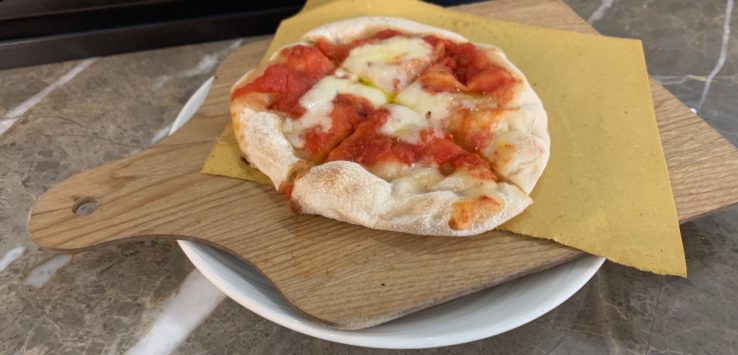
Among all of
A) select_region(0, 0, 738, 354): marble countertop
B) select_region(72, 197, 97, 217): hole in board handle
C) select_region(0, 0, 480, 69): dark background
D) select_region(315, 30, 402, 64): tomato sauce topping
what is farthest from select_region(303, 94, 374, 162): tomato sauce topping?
select_region(0, 0, 480, 69): dark background

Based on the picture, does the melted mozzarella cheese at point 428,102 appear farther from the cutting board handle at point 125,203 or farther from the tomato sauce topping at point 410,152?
the cutting board handle at point 125,203

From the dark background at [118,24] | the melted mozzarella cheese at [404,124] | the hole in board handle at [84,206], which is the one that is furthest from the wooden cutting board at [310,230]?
the dark background at [118,24]

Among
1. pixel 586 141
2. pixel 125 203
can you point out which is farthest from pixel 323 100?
pixel 586 141

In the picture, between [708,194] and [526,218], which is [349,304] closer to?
[526,218]

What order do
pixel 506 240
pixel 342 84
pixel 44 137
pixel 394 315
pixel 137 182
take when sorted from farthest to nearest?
pixel 44 137, pixel 342 84, pixel 137 182, pixel 506 240, pixel 394 315

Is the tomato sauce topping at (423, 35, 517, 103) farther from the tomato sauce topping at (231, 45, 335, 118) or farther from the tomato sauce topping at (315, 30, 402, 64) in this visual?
the tomato sauce topping at (231, 45, 335, 118)

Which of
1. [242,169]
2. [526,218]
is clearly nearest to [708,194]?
[526,218]

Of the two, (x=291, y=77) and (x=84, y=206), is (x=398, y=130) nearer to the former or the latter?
(x=291, y=77)
